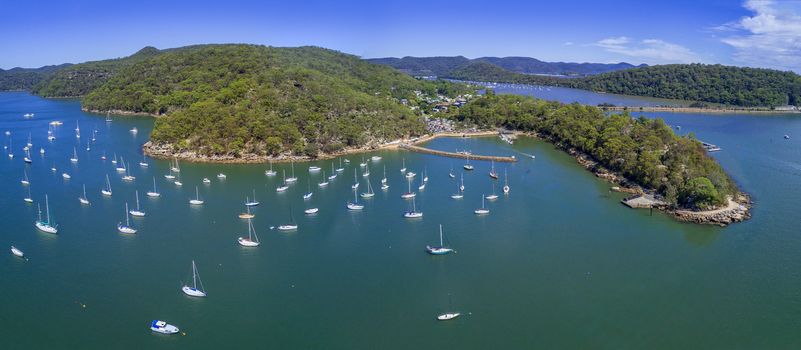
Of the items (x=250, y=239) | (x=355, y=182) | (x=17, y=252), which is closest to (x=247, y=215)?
(x=250, y=239)

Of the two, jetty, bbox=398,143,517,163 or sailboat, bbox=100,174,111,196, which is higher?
jetty, bbox=398,143,517,163

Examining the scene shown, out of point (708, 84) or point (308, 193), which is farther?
point (708, 84)

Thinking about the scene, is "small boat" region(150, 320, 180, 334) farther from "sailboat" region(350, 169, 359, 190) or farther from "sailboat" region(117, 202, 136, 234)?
"sailboat" region(350, 169, 359, 190)

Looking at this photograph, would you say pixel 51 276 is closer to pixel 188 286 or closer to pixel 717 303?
pixel 188 286

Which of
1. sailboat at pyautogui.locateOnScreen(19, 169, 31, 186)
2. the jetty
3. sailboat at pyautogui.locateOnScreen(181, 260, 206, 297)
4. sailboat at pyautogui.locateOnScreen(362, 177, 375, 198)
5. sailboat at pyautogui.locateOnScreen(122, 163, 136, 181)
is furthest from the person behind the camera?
the jetty

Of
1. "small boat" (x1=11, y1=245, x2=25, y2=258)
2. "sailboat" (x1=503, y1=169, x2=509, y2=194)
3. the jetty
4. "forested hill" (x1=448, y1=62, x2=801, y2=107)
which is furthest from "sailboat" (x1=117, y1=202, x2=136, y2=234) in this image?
"forested hill" (x1=448, y1=62, x2=801, y2=107)

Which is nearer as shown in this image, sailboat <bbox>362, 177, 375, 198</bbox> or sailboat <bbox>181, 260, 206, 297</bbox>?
sailboat <bbox>181, 260, 206, 297</bbox>

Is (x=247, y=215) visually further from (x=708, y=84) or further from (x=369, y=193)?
(x=708, y=84)

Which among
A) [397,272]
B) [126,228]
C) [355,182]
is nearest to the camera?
[397,272]
